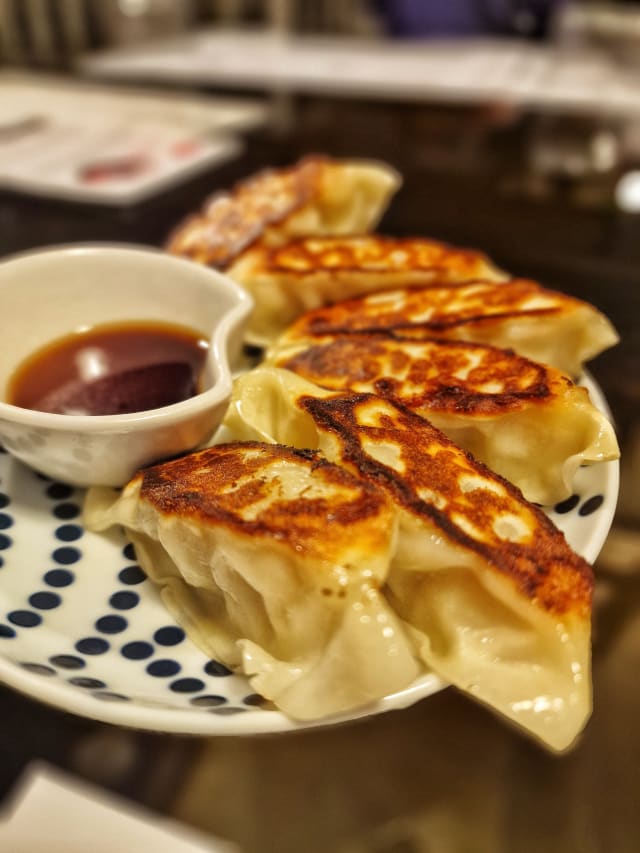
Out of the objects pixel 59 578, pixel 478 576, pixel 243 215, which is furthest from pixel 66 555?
pixel 243 215

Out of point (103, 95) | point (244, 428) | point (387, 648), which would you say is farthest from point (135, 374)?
point (103, 95)

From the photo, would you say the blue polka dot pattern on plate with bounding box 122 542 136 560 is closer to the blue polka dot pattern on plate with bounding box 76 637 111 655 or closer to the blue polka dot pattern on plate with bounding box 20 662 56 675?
the blue polka dot pattern on plate with bounding box 76 637 111 655

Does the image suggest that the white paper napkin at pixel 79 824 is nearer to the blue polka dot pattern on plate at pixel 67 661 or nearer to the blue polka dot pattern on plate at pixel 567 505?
the blue polka dot pattern on plate at pixel 67 661

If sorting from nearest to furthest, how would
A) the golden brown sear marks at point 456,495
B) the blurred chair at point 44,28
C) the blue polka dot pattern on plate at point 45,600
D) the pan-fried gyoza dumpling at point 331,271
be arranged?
the golden brown sear marks at point 456,495, the blue polka dot pattern on plate at point 45,600, the pan-fried gyoza dumpling at point 331,271, the blurred chair at point 44,28

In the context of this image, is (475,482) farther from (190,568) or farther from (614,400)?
(614,400)

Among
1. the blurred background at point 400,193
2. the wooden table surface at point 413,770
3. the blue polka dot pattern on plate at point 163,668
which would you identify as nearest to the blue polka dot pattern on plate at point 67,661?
the blue polka dot pattern on plate at point 163,668

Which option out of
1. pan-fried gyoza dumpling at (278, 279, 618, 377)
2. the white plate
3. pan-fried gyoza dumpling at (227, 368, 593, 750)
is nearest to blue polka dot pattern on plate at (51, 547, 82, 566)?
the white plate

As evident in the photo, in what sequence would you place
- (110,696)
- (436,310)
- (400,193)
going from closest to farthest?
(110,696) → (436,310) → (400,193)

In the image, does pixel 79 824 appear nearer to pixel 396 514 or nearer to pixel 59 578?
pixel 59 578
